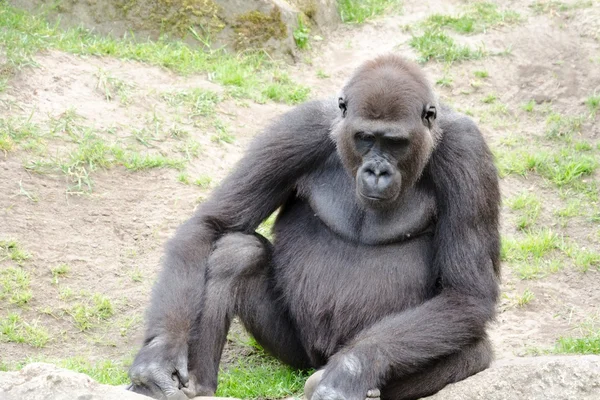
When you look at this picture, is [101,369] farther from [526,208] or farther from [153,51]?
[153,51]

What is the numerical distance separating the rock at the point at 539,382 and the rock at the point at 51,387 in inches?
69.8

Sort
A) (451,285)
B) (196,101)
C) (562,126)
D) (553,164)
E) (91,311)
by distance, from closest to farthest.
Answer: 1. (451,285)
2. (91,311)
3. (553,164)
4. (196,101)
5. (562,126)

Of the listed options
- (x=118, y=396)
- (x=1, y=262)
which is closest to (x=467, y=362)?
(x=118, y=396)

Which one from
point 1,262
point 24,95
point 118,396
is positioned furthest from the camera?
point 24,95

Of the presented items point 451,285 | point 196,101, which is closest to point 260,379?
point 451,285

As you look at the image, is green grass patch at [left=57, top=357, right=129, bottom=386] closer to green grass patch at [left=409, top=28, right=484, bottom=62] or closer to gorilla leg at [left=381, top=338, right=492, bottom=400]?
gorilla leg at [left=381, top=338, right=492, bottom=400]

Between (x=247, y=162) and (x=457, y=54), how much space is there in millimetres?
5325

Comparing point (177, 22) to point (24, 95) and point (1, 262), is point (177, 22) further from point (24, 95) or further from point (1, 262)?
point (1, 262)

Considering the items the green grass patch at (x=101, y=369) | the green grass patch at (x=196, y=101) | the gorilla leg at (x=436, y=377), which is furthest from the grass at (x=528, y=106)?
the green grass patch at (x=101, y=369)

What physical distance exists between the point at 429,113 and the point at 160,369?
2112 mm

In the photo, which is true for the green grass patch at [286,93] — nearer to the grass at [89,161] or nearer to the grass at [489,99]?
the grass at [89,161]

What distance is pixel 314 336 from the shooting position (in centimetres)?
634

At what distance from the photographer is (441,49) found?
11.2m

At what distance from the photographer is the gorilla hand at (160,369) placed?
553 centimetres
